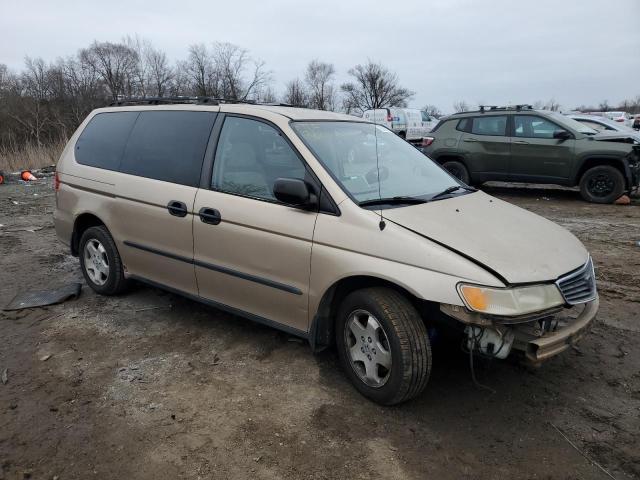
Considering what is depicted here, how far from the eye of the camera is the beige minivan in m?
2.71

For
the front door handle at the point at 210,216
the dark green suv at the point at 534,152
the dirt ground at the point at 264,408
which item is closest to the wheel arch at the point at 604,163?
the dark green suv at the point at 534,152

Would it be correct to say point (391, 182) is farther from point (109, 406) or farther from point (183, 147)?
point (109, 406)

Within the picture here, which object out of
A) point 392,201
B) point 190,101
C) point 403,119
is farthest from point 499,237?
point 403,119

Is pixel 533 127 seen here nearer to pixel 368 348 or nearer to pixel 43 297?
pixel 368 348

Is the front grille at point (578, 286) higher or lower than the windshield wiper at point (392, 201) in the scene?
lower

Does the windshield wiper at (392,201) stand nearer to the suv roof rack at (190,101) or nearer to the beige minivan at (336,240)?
the beige minivan at (336,240)

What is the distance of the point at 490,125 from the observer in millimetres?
10492

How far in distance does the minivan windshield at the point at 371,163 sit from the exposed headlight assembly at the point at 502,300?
35.0 inches

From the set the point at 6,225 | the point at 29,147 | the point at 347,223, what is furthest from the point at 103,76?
the point at 347,223

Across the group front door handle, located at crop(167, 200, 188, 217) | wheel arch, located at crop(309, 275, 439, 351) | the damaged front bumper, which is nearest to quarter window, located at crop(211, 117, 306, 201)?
front door handle, located at crop(167, 200, 188, 217)

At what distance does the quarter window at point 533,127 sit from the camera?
982cm

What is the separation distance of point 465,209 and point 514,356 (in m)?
1.08

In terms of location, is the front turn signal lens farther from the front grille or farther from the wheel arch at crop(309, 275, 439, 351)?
the front grille

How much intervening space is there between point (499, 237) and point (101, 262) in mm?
3684
